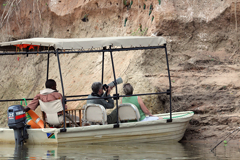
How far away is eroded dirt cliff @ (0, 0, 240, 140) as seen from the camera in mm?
9219

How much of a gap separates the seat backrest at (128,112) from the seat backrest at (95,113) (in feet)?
1.16

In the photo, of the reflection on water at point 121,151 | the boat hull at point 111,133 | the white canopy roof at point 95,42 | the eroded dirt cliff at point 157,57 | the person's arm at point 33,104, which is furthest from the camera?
the eroded dirt cliff at point 157,57

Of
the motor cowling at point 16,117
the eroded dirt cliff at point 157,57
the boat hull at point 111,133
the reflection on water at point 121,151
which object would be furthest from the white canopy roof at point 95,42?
the eroded dirt cliff at point 157,57

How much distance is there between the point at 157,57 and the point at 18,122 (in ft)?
17.2

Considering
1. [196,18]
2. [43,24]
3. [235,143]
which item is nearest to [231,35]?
[196,18]

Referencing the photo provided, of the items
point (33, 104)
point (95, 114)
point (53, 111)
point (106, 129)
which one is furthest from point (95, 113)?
point (33, 104)

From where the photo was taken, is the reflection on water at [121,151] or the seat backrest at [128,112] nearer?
the reflection on water at [121,151]

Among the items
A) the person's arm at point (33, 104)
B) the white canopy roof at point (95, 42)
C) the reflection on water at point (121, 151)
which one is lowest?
the reflection on water at point (121, 151)

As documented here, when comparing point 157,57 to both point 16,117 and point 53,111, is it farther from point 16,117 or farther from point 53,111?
point 16,117

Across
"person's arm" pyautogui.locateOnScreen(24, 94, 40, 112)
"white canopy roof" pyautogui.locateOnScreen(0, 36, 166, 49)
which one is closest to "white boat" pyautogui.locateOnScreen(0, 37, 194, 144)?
"white canopy roof" pyautogui.locateOnScreen(0, 36, 166, 49)

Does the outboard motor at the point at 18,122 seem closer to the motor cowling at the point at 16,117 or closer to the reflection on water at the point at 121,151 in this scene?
the motor cowling at the point at 16,117

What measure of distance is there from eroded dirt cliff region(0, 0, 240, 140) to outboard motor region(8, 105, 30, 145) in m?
2.38

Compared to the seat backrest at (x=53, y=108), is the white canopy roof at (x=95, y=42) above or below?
above

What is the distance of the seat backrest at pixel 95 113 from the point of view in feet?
24.0
